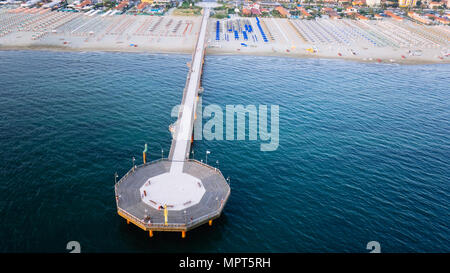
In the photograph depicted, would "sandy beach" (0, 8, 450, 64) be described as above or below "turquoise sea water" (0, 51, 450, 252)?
above

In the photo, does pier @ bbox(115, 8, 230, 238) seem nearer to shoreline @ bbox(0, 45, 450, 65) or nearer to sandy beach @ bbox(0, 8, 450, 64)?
shoreline @ bbox(0, 45, 450, 65)

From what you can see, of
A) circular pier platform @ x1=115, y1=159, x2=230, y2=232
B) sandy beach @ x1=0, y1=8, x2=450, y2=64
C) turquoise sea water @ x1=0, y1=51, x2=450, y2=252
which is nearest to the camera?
circular pier platform @ x1=115, y1=159, x2=230, y2=232

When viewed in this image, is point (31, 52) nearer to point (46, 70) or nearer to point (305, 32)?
point (46, 70)

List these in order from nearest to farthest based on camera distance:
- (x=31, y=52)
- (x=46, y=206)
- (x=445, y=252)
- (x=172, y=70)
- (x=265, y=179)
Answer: (x=445, y=252)
(x=46, y=206)
(x=265, y=179)
(x=172, y=70)
(x=31, y=52)

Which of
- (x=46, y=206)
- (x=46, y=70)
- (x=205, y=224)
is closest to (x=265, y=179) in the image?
(x=205, y=224)

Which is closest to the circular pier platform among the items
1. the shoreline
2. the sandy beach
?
the shoreline
